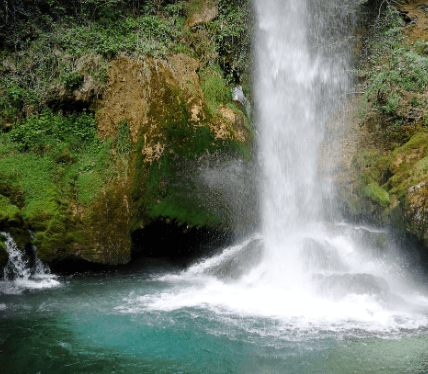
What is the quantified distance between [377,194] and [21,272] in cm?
872

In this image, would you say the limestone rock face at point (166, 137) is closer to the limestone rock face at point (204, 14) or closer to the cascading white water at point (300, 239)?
the cascading white water at point (300, 239)

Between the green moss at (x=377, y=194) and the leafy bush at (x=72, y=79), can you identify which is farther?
the leafy bush at (x=72, y=79)

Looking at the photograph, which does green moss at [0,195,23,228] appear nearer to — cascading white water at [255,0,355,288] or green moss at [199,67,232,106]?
green moss at [199,67,232,106]

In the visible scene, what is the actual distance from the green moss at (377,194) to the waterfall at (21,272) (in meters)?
7.89

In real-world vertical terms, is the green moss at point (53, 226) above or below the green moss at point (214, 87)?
below

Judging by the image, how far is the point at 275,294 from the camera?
6828 mm

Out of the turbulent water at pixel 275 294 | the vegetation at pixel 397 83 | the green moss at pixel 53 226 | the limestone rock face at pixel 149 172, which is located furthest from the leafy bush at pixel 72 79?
the vegetation at pixel 397 83

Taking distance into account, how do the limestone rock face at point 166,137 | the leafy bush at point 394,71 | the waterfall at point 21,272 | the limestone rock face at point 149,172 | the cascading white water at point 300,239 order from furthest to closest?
1. the leafy bush at point 394,71
2. the limestone rock face at point 166,137
3. the limestone rock face at point 149,172
4. the waterfall at point 21,272
5. the cascading white water at point 300,239

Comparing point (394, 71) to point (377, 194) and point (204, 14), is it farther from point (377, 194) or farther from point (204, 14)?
point (204, 14)

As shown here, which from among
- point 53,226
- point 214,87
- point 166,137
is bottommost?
point 53,226

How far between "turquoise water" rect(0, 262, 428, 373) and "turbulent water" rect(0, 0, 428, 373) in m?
0.02

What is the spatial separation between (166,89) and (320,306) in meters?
6.36

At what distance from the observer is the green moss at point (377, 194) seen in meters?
8.20

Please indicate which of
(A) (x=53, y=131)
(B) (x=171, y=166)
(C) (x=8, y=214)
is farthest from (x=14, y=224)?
(B) (x=171, y=166)
